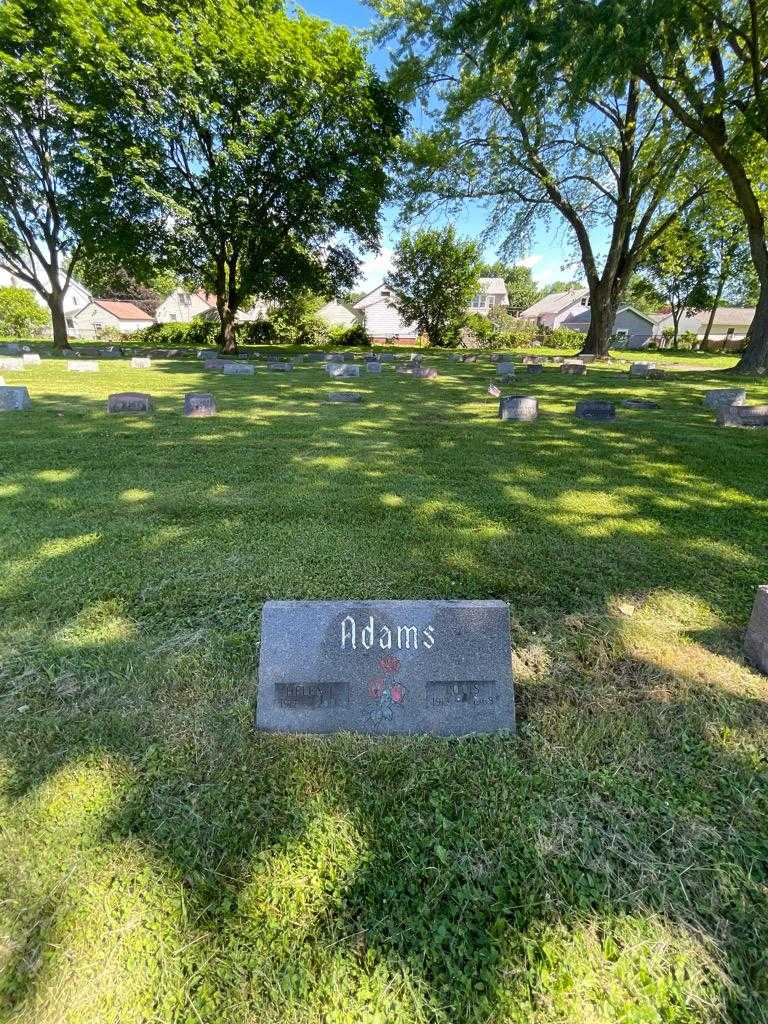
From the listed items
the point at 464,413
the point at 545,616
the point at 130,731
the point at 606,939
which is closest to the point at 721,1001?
the point at 606,939

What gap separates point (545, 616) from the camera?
8.37 feet

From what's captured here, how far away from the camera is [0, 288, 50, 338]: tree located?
4162 cm

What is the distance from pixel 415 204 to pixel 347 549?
22.2m

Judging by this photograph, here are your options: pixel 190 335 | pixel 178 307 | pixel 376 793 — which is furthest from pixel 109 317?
pixel 376 793

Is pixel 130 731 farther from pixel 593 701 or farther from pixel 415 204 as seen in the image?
pixel 415 204

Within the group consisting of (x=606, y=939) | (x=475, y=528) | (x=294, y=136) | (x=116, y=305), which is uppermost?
(x=294, y=136)

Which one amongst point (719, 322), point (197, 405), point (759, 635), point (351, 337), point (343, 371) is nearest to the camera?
point (759, 635)

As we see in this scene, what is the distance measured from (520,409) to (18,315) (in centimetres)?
5139

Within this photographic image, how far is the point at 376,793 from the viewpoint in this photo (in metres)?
1.60

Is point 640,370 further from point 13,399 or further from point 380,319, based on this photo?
point 380,319

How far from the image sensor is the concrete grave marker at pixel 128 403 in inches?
297

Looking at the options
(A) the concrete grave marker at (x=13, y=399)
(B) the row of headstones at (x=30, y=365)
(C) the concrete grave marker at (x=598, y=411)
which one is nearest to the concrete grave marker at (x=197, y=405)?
(A) the concrete grave marker at (x=13, y=399)

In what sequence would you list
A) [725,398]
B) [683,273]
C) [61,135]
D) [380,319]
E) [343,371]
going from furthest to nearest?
[380,319]
[683,273]
[61,135]
[343,371]
[725,398]

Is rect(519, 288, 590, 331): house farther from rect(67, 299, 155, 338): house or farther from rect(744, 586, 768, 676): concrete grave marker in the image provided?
rect(744, 586, 768, 676): concrete grave marker
